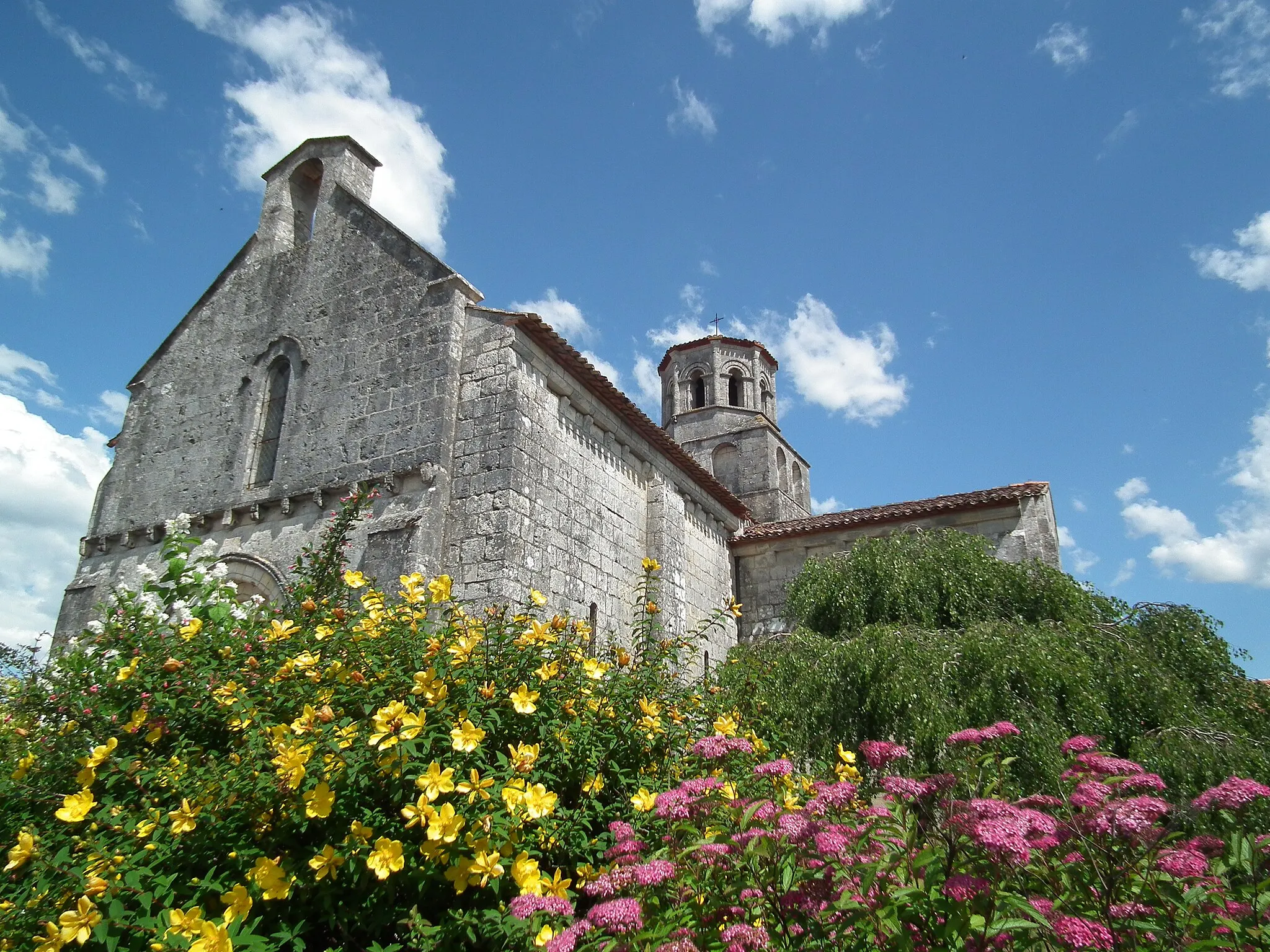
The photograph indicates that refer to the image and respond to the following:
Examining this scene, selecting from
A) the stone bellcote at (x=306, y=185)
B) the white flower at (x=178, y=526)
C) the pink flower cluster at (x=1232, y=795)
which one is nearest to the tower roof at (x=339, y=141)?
the stone bellcote at (x=306, y=185)

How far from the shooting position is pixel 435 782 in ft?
9.30

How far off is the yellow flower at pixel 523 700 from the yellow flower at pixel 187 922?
1230 mm

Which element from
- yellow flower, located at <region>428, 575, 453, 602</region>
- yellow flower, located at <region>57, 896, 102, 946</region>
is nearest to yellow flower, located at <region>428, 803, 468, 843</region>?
yellow flower, located at <region>57, 896, 102, 946</region>

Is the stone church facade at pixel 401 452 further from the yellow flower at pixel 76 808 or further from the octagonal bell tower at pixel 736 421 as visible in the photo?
the octagonal bell tower at pixel 736 421

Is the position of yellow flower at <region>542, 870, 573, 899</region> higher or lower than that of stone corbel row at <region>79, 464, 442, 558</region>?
lower

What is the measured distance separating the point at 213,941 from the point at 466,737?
0.96 m

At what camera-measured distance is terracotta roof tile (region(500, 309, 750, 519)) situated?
9.26 meters

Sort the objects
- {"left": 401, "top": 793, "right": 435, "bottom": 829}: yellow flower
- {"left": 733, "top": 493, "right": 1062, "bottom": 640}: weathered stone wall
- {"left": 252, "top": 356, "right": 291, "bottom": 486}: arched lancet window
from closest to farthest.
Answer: {"left": 401, "top": 793, "right": 435, "bottom": 829}: yellow flower, {"left": 252, "top": 356, "right": 291, "bottom": 486}: arched lancet window, {"left": 733, "top": 493, "right": 1062, "bottom": 640}: weathered stone wall

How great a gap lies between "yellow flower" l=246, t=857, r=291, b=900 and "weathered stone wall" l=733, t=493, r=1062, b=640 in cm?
910

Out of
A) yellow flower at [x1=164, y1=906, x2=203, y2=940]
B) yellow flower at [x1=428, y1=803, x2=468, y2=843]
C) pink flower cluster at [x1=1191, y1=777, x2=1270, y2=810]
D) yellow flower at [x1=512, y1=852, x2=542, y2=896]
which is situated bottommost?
yellow flower at [x1=164, y1=906, x2=203, y2=940]

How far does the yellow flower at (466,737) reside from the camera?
3000mm

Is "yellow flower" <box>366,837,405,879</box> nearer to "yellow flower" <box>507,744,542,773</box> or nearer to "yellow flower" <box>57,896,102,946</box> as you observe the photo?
"yellow flower" <box>507,744,542,773</box>

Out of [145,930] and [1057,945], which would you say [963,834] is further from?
[145,930]

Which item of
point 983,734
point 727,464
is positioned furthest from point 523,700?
point 727,464
